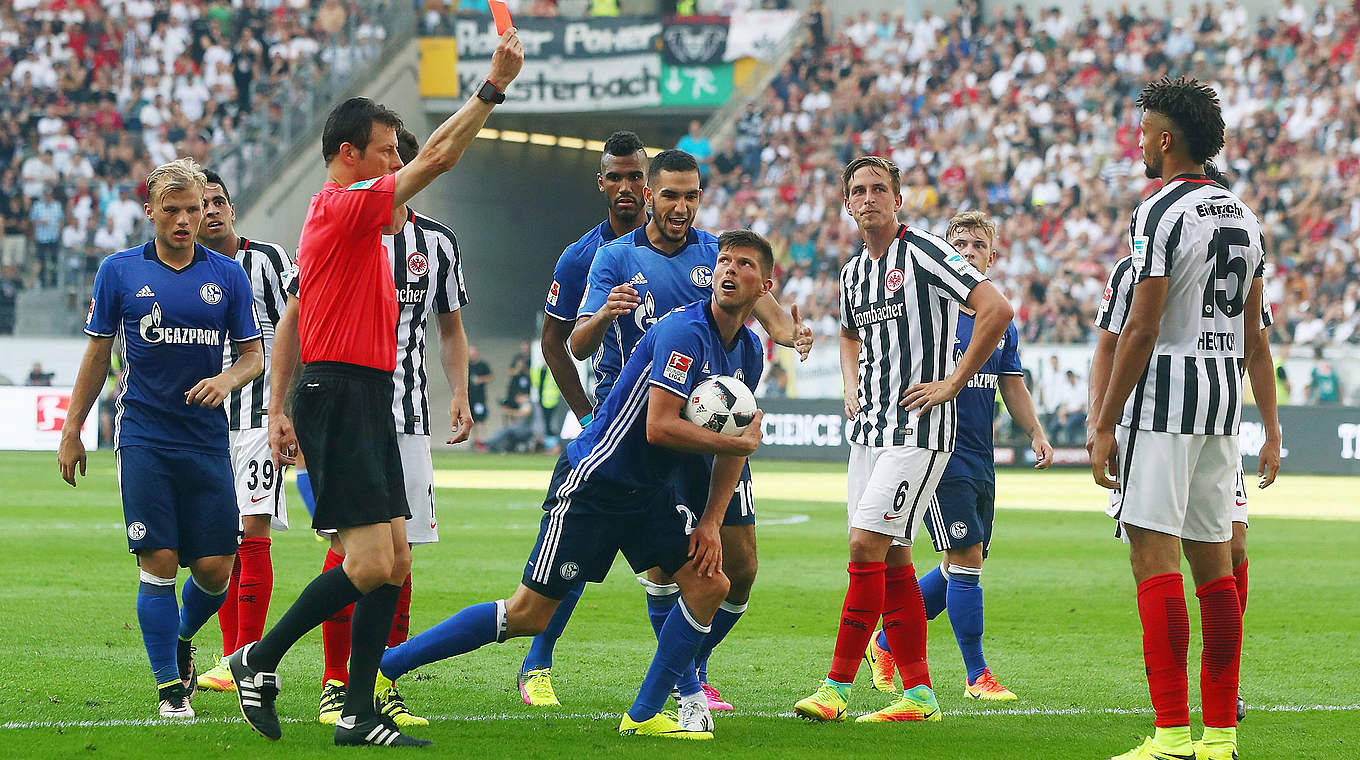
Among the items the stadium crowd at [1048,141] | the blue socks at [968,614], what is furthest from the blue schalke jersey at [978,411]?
the stadium crowd at [1048,141]

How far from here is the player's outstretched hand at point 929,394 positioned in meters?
6.29

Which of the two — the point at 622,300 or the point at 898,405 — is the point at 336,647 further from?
the point at 898,405

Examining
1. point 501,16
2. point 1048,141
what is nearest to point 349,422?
point 501,16

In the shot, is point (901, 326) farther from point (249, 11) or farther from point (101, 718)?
point (249, 11)

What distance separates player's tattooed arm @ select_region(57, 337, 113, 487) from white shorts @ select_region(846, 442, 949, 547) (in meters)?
3.22

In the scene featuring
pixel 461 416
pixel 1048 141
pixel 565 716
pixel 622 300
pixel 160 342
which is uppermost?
pixel 1048 141

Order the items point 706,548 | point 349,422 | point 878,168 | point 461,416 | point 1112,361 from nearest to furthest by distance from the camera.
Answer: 1. point 349,422
2. point 1112,361
3. point 706,548
4. point 878,168
5. point 461,416

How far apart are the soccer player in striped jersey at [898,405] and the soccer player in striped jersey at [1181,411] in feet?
3.14

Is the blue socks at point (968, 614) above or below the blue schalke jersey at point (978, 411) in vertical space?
below

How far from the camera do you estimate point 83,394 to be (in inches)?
251

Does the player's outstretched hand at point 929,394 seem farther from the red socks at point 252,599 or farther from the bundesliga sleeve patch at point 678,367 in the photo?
the red socks at point 252,599

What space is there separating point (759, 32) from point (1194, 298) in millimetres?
28237

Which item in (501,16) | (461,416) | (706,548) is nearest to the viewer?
(501,16)

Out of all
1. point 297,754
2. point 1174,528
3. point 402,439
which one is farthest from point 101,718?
point 1174,528
